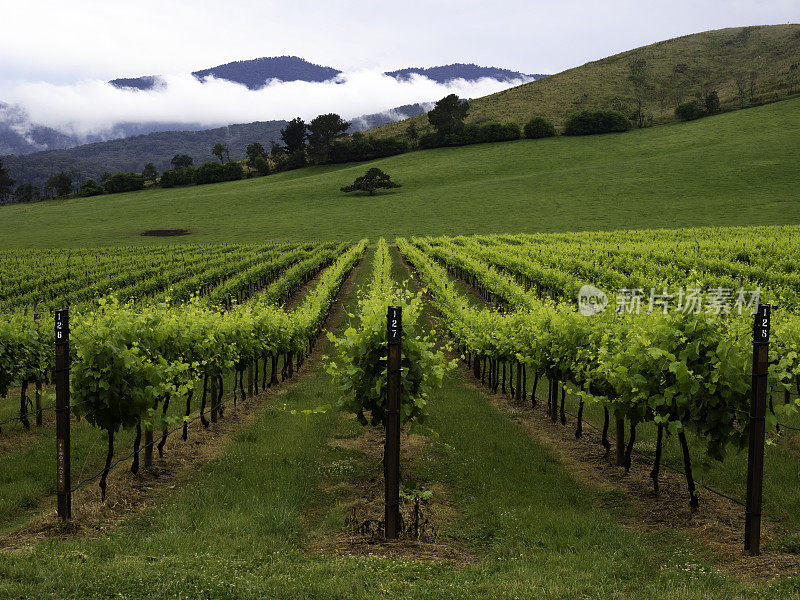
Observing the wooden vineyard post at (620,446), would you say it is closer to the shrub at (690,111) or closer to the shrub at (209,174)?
the shrub at (209,174)

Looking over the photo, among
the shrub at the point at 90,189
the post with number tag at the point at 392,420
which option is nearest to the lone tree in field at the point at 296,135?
the shrub at the point at 90,189

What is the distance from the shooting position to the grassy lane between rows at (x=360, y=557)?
5.68 meters

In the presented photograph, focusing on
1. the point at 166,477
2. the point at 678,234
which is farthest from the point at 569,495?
the point at 678,234

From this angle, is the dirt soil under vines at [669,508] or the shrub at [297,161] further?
the shrub at [297,161]

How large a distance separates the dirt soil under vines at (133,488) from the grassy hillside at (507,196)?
187 ft

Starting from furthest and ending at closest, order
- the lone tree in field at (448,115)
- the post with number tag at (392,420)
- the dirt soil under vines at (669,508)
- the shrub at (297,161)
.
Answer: the shrub at (297,161), the lone tree in field at (448,115), the post with number tag at (392,420), the dirt soil under vines at (669,508)

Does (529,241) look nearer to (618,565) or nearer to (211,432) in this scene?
(211,432)

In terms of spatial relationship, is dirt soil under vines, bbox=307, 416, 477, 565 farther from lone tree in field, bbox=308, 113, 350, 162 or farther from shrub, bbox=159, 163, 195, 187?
shrub, bbox=159, 163, 195, 187

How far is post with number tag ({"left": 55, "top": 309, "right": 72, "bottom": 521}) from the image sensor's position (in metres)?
7.33

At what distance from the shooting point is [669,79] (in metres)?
156

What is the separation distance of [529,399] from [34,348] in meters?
13.1

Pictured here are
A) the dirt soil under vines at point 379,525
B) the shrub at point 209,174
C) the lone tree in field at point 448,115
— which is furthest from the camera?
the lone tree in field at point 448,115

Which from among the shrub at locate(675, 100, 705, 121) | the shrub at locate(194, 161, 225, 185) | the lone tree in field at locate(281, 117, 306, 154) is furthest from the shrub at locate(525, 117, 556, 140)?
the shrub at locate(194, 161, 225, 185)

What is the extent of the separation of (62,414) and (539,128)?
123 m
